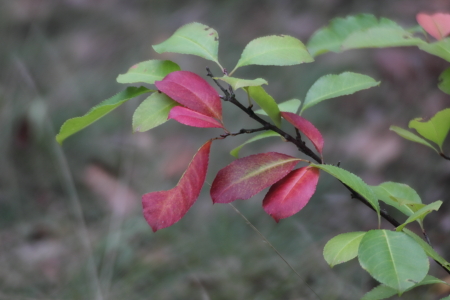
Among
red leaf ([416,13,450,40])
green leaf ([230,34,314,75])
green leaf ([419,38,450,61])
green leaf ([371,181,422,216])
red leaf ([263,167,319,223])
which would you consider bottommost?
green leaf ([371,181,422,216])

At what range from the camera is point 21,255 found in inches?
51.0

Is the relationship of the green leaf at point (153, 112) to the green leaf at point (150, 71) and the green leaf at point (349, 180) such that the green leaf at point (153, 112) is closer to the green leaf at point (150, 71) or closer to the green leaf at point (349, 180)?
the green leaf at point (150, 71)

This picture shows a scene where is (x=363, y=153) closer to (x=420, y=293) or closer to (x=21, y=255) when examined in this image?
(x=420, y=293)

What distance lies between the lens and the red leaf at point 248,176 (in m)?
0.40

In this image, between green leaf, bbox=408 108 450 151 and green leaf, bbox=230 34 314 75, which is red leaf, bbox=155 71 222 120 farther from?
green leaf, bbox=408 108 450 151

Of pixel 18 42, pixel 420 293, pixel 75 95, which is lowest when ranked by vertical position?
pixel 420 293

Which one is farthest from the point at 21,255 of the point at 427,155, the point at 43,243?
the point at 427,155

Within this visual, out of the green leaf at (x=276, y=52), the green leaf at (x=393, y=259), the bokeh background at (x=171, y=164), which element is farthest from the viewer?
the bokeh background at (x=171, y=164)

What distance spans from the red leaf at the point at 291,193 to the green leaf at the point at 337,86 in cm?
10

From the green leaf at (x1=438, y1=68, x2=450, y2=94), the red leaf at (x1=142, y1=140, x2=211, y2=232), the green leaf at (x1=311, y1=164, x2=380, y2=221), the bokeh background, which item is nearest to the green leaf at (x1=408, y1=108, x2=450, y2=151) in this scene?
the green leaf at (x1=438, y1=68, x2=450, y2=94)

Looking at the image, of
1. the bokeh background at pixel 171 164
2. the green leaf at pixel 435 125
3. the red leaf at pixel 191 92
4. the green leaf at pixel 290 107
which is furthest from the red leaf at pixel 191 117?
the bokeh background at pixel 171 164

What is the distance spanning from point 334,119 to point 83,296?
98 cm

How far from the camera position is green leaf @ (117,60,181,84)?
453mm

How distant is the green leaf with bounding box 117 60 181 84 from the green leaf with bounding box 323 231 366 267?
0.24 metres
